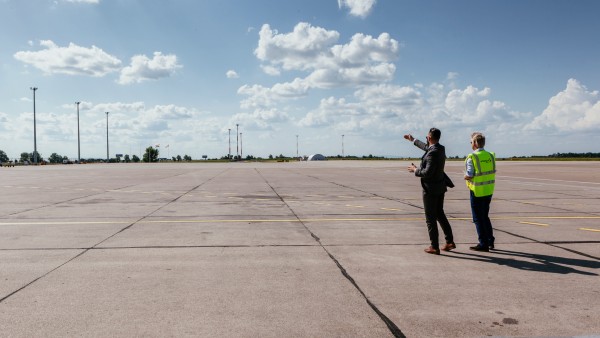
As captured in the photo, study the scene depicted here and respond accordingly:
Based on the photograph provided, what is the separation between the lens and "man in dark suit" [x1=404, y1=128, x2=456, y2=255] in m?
6.89

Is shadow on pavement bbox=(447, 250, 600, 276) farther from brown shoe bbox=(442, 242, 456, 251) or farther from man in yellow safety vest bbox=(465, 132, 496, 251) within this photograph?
man in yellow safety vest bbox=(465, 132, 496, 251)

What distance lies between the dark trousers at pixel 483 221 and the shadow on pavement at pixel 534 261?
0.67 ft

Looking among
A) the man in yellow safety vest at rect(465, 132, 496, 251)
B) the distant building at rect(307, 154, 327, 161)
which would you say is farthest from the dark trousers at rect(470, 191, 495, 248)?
the distant building at rect(307, 154, 327, 161)

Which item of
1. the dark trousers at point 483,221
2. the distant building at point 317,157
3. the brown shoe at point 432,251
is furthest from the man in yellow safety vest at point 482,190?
the distant building at point 317,157

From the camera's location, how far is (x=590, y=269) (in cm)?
597

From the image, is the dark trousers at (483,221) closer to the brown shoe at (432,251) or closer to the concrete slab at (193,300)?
the brown shoe at (432,251)

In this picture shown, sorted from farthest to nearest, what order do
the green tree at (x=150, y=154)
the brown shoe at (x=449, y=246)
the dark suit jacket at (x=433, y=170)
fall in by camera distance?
the green tree at (x=150, y=154), the brown shoe at (x=449, y=246), the dark suit jacket at (x=433, y=170)

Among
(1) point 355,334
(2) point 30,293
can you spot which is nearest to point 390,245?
(1) point 355,334

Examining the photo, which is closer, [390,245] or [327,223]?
[390,245]

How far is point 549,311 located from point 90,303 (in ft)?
15.2

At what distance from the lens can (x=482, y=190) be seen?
7.26m

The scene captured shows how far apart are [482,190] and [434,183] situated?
0.89 meters

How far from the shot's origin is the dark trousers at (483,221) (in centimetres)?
718

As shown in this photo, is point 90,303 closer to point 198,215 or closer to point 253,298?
point 253,298
